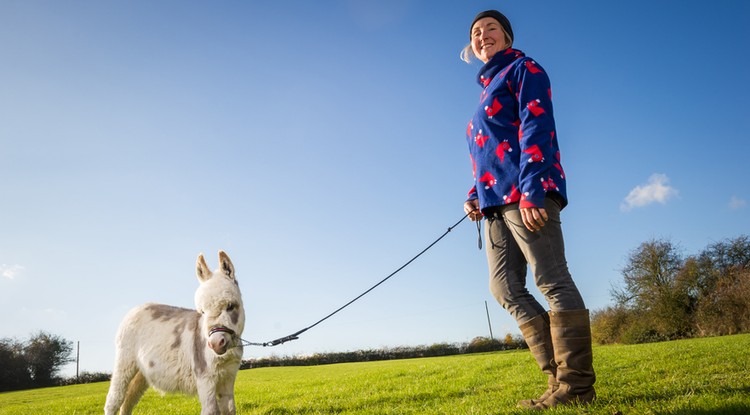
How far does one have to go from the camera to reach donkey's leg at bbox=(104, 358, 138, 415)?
13.0 ft

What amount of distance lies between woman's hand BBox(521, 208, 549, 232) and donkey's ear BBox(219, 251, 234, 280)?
234cm

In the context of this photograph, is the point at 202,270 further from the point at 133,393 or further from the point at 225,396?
the point at 133,393

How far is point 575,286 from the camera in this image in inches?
137

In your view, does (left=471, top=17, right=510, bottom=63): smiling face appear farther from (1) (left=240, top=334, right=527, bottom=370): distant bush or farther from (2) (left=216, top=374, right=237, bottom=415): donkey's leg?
(1) (left=240, top=334, right=527, bottom=370): distant bush

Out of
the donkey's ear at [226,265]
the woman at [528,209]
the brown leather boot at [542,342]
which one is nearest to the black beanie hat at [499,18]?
the woman at [528,209]

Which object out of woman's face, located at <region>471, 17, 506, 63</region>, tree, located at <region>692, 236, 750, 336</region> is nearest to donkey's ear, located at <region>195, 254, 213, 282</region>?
woman's face, located at <region>471, 17, 506, 63</region>

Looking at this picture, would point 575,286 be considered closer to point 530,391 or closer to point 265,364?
point 530,391

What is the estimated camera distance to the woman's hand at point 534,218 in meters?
3.30

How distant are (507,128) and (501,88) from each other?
364mm

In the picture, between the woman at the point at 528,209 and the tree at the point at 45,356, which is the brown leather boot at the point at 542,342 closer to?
the woman at the point at 528,209

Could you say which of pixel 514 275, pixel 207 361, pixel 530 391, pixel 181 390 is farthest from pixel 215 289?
pixel 530 391

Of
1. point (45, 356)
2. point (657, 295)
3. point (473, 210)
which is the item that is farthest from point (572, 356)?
point (45, 356)

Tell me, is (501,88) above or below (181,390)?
above

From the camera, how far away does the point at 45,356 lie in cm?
4306
